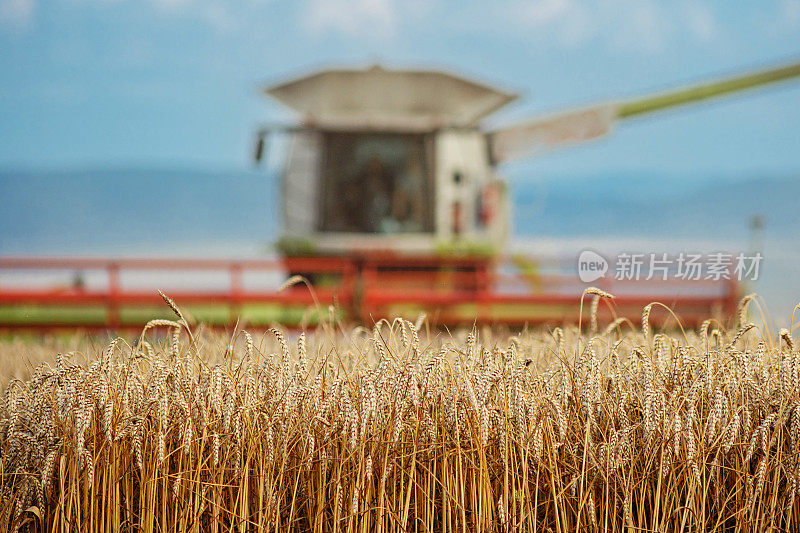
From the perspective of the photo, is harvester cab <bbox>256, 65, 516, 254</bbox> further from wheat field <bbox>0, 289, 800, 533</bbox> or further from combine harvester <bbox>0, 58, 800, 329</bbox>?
wheat field <bbox>0, 289, 800, 533</bbox>

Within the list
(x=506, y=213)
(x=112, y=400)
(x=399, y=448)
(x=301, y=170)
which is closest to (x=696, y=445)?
(x=399, y=448)

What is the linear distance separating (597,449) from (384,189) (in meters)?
7.10

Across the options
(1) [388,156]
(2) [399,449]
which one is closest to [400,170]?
(1) [388,156]

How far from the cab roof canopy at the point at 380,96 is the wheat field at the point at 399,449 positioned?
696 cm

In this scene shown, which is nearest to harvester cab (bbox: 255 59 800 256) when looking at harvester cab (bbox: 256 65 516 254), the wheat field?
harvester cab (bbox: 256 65 516 254)

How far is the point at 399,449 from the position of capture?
2650mm

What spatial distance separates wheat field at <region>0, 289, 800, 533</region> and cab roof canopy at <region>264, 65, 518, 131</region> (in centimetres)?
696

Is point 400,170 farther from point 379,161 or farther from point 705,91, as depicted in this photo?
point 705,91

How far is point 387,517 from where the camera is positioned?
269cm

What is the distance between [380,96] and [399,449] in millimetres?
7573

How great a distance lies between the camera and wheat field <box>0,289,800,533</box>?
256 cm

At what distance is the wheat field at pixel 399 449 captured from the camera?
256 cm

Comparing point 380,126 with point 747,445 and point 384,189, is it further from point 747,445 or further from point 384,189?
point 747,445

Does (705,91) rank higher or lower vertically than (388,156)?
higher
